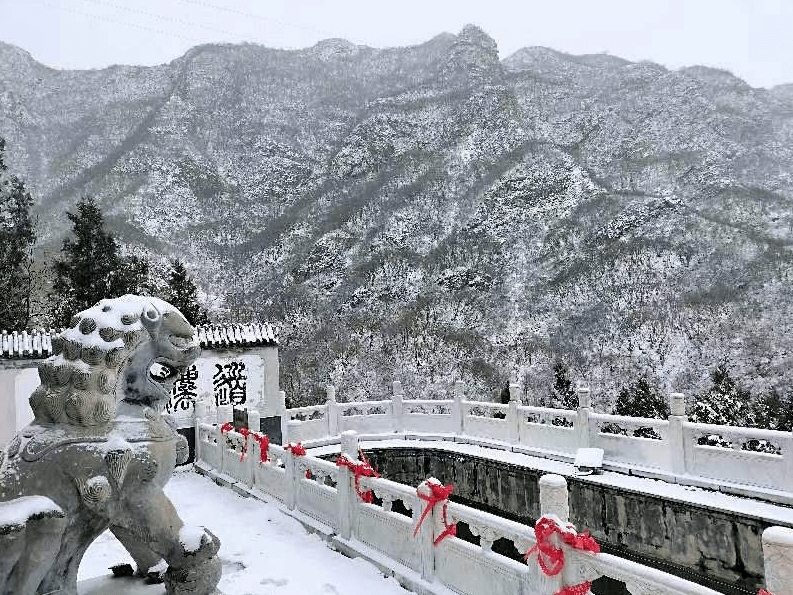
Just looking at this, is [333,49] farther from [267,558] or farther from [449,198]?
[267,558]

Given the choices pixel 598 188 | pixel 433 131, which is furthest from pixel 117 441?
pixel 433 131

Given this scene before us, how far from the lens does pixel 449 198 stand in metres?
51.8

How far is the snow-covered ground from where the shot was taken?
4.75m

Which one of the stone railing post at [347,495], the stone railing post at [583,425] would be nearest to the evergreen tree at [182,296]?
the stone railing post at [583,425]

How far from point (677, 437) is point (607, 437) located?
46.7 inches

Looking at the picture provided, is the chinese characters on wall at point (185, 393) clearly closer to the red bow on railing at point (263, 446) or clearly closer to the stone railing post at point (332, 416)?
the stone railing post at point (332, 416)

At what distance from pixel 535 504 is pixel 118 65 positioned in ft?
275

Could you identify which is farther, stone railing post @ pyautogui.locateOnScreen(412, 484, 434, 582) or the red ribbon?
stone railing post @ pyautogui.locateOnScreen(412, 484, 434, 582)

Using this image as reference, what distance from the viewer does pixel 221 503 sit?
7.44 meters

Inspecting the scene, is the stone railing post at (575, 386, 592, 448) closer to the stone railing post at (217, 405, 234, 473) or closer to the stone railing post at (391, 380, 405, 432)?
the stone railing post at (391, 380, 405, 432)

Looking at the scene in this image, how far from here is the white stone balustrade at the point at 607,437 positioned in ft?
22.3

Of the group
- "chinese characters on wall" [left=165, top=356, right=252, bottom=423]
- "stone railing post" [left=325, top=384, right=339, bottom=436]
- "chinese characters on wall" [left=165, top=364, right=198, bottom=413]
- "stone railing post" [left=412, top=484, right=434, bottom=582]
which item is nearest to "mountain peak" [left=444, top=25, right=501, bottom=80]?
"chinese characters on wall" [left=165, top=356, right=252, bottom=423]

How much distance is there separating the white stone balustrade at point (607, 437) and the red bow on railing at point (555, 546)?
15.2 ft

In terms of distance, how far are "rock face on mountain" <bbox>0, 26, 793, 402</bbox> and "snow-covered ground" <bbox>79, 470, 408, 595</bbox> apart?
26.6 meters
